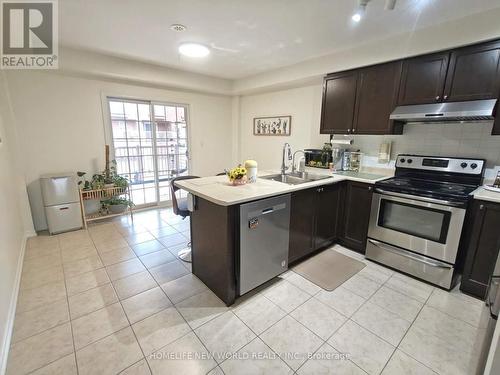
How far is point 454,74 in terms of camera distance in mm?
2207

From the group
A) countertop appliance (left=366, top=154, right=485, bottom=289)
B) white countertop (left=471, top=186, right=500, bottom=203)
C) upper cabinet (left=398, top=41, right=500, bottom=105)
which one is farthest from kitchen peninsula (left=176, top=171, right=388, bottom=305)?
upper cabinet (left=398, top=41, right=500, bottom=105)

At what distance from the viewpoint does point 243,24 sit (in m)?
2.36

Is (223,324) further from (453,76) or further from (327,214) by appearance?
(453,76)

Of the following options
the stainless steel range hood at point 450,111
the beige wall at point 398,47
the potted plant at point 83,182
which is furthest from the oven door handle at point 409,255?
the potted plant at point 83,182

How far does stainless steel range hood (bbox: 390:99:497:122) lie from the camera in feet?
6.57

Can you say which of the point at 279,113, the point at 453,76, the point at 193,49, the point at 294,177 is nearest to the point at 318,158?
the point at 294,177

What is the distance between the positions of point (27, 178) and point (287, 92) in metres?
4.18

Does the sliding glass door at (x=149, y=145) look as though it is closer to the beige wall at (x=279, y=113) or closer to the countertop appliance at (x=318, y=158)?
the beige wall at (x=279, y=113)

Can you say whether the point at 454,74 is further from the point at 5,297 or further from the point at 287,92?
the point at 5,297

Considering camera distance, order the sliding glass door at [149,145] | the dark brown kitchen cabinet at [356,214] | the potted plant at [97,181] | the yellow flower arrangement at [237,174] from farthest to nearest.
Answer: the sliding glass door at [149,145] < the potted plant at [97,181] < the dark brown kitchen cabinet at [356,214] < the yellow flower arrangement at [237,174]

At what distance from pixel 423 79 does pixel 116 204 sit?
4.41 m

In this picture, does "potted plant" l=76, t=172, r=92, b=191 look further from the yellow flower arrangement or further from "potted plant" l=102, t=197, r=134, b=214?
the yellow flower arrangement
